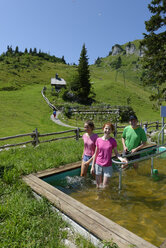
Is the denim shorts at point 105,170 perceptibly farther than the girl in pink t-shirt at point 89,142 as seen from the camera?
No

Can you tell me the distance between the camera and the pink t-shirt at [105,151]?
4785 mm

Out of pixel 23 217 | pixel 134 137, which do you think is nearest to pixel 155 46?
pixel 134 137

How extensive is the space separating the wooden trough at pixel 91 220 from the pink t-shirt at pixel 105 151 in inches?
49.7

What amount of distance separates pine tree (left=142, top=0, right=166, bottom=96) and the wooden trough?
17.0m

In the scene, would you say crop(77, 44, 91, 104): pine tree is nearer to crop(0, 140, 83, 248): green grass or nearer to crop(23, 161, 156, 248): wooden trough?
crop(0, 140, 83, 248): green grass

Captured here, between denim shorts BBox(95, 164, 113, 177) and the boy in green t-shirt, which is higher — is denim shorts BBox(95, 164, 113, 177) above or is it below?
below

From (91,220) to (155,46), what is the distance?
18363 mm

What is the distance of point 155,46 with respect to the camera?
17484 mm

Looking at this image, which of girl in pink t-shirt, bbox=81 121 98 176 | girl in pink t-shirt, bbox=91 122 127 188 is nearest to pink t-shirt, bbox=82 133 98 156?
girl in pink t-shirt, bbox=81 121 98 176

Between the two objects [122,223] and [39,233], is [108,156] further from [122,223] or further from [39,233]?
[39,233]

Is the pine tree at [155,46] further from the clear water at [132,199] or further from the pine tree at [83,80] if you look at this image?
the pine tree at [83,80]

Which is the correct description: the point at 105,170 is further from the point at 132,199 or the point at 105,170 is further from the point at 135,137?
the point at 135,137

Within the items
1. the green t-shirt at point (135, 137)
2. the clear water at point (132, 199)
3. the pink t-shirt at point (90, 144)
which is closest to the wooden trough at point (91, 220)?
the clear water at point (132, 199)

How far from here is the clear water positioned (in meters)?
4.07
